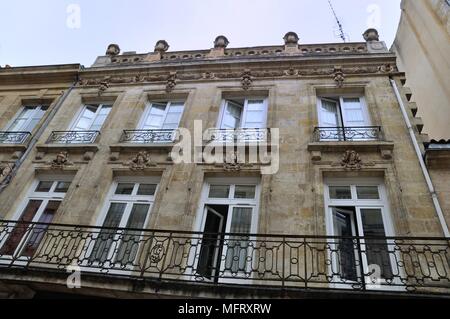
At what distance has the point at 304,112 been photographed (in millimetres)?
7609

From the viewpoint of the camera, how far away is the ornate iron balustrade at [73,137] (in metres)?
8.09

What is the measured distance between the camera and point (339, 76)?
820 centimetres

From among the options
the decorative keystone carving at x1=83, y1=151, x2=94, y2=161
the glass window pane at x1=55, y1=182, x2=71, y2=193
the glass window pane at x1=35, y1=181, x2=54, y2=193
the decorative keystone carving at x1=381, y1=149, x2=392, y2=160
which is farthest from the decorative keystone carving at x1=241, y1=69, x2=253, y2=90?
the glass window pane at x1=35, y1=181, x2=54, y2=193

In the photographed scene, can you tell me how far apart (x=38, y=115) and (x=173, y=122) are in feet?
14.0

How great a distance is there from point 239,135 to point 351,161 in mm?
2477

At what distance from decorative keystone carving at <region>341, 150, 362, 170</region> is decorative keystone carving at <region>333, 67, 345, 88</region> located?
92.5 inches

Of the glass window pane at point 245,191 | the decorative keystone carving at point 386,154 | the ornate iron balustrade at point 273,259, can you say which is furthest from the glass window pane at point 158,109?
the decorative keystone carving at point 386,154

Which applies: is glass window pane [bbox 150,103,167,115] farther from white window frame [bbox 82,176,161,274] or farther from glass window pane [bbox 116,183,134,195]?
glass window pane [bbox 116,183,134,195]

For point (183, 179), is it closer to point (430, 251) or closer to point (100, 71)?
point (430, 251)

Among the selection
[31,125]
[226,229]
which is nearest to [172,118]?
[226,229]

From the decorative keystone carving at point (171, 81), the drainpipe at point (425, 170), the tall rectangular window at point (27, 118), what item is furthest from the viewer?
the tall rectangular window at point (27, 118)

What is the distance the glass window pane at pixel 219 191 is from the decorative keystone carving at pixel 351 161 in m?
2.35

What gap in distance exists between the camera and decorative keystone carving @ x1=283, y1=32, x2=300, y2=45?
9828mm

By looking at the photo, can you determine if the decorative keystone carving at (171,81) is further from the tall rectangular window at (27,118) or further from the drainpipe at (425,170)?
the drainpipe at (425,170)
